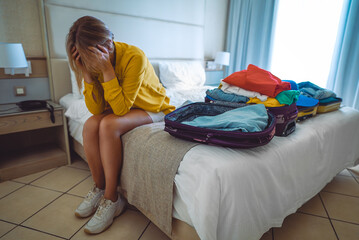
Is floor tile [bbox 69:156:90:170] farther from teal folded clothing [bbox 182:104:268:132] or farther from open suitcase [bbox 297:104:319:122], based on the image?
open suitcase [bbox 297:104:319:122]

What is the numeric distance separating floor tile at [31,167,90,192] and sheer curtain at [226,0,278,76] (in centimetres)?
295

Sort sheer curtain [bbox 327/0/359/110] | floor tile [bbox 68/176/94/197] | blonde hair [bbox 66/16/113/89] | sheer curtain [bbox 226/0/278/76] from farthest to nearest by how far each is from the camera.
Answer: sheer curtain [bbox 226/0/278/76]
sheer curtain [bbox 327/0/359/110]
floor tile [bbox 68/176/94/197]
blonde hair [bbox 66/16/113/89]

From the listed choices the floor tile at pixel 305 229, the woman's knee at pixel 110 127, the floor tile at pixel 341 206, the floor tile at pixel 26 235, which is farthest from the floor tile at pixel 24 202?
the floor tile at pixel 341 206

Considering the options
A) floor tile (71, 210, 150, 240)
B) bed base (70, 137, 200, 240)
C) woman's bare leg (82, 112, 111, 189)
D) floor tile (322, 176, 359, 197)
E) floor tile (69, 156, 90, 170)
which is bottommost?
floor tile (69, 156, 90, 170)

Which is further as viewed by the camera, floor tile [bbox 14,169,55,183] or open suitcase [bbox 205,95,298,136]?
floor tile [bbox 14,169,55,183]

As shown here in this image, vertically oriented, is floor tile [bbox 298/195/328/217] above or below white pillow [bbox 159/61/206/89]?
below

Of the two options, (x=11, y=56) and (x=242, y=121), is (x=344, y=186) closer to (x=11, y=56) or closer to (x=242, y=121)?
(x=242, y=121)

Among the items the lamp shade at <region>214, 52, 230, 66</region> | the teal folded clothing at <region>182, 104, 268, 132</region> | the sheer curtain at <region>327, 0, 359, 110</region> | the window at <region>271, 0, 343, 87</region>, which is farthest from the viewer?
the lamp shade at <region>214, 52, 230, 66</region>

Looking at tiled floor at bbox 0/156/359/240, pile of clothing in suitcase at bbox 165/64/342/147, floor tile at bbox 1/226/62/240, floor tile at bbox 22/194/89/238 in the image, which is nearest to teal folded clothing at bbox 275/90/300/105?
pile of clothing in suitcase at bbox 165/64/342/147

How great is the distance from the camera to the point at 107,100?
127 cm

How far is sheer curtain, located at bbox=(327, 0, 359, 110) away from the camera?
256cm

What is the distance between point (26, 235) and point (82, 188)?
1.56ft

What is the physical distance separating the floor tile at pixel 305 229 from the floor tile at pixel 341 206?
0.13 m

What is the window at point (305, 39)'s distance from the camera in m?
2.81
